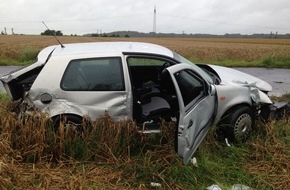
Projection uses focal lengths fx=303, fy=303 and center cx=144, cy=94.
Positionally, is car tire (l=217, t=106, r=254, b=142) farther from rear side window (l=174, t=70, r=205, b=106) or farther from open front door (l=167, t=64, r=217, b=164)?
rear side window (l=174, t=70, r=205, b=106)

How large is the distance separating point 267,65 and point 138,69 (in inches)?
459

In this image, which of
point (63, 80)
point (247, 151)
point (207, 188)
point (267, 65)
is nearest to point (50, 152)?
point (63, 80)

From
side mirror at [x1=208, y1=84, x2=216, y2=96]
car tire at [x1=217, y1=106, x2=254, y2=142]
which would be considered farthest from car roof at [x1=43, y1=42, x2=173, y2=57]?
car tire at [x1=217, y1=106, x2=254, y2=142]

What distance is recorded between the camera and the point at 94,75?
436 cm

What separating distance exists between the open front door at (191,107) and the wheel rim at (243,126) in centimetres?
44

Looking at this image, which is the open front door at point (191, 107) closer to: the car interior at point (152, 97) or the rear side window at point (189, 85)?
the rear side window at point (189, 85)

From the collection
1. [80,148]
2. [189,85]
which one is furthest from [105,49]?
[80,148]

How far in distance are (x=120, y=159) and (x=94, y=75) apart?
125 centimetres

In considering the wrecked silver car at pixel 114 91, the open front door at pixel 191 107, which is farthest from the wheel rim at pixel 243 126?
the open front door at pixel 191 107

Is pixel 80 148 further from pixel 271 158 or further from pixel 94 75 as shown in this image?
pixel 271 158

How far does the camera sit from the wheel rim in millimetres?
4652

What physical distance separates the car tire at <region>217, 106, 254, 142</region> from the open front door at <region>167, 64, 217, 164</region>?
279mm

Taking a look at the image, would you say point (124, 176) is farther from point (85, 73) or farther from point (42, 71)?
point (42, 71)

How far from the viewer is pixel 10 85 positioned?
4.54 metres
